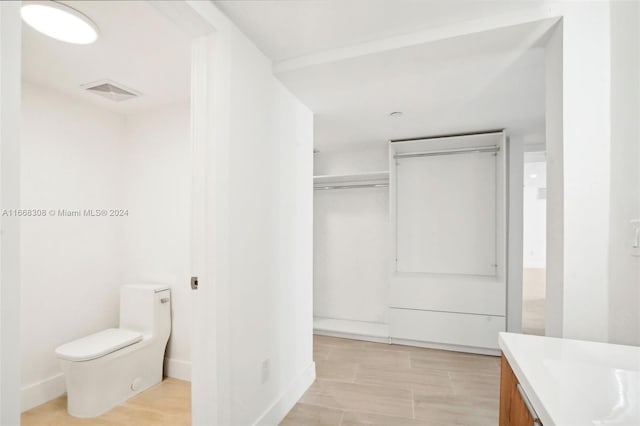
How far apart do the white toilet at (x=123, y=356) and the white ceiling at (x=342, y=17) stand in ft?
6.86

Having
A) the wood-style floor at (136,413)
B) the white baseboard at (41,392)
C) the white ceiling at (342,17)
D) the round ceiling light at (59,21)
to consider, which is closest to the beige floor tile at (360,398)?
the wood-style floor at (136,413)

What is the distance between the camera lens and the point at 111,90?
2373 millimetres

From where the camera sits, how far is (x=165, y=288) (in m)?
2.63

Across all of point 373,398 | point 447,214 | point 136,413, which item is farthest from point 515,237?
point 136,413

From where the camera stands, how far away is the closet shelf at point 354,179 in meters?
3.72

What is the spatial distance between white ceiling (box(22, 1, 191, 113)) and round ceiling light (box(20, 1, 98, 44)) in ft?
0.14

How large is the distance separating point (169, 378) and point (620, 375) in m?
2.89

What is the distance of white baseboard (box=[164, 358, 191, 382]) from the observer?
2.62 metres

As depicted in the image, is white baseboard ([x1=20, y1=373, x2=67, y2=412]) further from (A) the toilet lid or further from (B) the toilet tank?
(B) the toilet tank

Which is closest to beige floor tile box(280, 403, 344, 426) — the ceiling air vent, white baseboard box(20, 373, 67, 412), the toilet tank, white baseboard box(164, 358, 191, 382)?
white baseboard box(164, 358, 191, 382)

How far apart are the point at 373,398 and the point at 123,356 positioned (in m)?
1.83

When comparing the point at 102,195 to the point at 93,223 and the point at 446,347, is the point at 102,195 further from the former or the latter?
the point at 446,347

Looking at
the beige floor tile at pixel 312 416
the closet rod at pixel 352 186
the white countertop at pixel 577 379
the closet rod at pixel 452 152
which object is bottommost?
the beige floor tile at pixel 312 416

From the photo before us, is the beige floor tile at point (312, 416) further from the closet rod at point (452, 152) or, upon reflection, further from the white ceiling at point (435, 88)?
the closet rod at point (452, 152)
